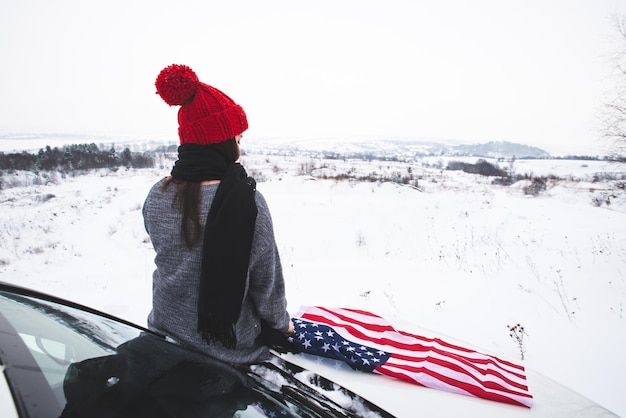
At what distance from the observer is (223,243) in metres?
1.17

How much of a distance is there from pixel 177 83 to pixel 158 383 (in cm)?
107

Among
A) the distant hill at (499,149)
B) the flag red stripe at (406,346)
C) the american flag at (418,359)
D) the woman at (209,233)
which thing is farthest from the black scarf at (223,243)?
the distant hill at (499,149)

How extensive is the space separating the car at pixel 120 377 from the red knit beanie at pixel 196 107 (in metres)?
0.83

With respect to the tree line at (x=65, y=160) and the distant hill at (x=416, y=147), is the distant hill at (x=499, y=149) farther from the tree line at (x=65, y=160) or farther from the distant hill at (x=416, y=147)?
the tree line at (x=65, y=160)

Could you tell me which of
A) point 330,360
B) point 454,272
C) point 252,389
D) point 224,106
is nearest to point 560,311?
point 454,272

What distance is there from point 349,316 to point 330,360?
678 millimetres

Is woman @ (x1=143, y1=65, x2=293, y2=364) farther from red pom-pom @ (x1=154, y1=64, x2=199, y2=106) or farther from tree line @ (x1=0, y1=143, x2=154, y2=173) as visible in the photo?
tree line @ (x1=0, y1=143, x2=154, y2=173)

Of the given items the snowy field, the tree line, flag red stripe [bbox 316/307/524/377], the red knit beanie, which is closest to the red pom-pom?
the red knit beanie

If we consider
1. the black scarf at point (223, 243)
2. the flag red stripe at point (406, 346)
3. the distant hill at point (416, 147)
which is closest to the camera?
the black scarf at point (223, 243)

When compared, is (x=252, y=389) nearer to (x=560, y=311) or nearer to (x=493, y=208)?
(x=560, y=311)

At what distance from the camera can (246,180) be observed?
1.30 m

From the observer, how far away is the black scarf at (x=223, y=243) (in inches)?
46.4

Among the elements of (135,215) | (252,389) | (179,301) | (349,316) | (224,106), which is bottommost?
(135,215)

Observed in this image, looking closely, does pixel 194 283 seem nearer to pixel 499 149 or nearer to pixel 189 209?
pixel 189 209
